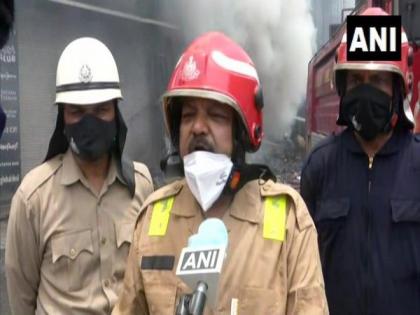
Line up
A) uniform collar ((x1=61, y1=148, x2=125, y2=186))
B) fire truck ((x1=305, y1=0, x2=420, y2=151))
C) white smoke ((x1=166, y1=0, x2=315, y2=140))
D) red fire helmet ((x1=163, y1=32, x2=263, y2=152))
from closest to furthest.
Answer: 1. red fire helmet ((x1=163, y1=32, x2=263, y2=152))
2. uniform collar ((x1=61, y1=148, x2=125, y2=186))
3. fire truck ((x1=305, y1=0, x2=420, y2=151))
4. white smoke ((x1=166, y1=0, x2=315, y2=140))

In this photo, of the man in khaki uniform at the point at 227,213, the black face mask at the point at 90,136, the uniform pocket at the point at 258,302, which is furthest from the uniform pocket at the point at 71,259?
the uniform pocket at the point at 258,302

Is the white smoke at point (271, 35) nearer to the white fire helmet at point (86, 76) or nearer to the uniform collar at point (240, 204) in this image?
the white fire helmet at point (86, 76)

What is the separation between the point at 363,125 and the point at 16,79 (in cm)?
1050

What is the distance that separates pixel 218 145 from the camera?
206cm

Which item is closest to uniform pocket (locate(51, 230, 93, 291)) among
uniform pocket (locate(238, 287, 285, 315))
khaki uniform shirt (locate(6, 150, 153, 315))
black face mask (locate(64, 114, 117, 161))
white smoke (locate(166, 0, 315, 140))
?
khaki uniform shirt (locate(6, 150, 153, 315))

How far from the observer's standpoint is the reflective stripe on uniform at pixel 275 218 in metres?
1.97

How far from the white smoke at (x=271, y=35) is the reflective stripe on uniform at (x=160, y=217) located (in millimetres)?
17122

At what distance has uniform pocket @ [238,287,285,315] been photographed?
192 cm

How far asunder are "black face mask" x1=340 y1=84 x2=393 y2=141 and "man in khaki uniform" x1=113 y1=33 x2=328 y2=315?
800 millimetres

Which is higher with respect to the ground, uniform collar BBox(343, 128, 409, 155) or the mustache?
the mustache

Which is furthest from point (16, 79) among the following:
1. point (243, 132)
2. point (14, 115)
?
point (243, 132)

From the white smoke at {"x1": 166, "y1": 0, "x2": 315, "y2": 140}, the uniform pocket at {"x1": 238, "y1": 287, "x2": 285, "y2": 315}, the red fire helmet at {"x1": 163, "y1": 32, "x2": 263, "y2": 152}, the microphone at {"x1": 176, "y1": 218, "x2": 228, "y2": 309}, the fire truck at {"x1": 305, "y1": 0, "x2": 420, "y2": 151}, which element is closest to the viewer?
the microphone at {"x1": 176, "y1": 218, "x2": 228, "y2": 309}

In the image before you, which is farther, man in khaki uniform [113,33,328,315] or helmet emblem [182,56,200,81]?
helmet emblem [182,56,200,81]

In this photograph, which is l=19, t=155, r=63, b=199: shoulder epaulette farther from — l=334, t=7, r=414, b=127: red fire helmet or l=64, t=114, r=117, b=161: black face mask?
l=334, t=7, r=414, b=127: red fire helmet
